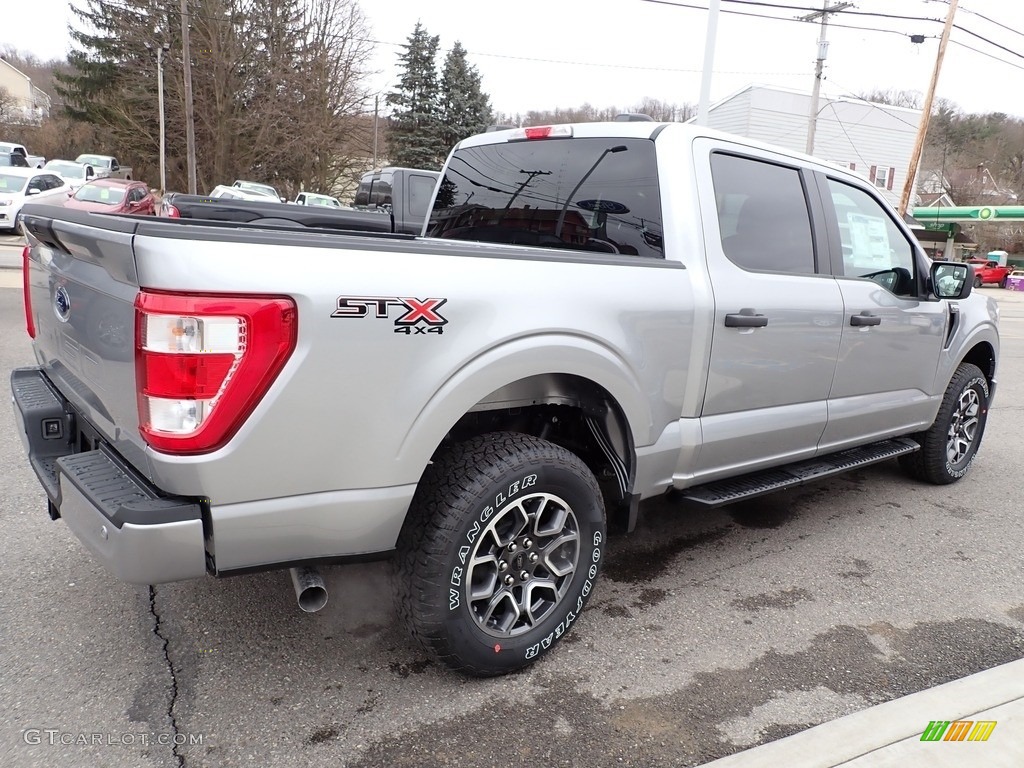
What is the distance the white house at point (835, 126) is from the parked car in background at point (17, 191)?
27112mm

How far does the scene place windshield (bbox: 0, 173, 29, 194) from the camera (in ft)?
64.4

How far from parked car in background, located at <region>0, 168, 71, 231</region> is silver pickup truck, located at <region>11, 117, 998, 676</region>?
19.2 metres

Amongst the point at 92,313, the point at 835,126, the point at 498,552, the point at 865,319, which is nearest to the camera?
the point at 92,313

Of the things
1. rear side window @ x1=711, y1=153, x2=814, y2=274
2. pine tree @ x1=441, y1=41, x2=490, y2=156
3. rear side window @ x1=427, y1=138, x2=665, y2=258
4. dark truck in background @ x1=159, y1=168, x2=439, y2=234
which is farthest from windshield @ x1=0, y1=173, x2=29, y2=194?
pine tree @ x1=441, y1=41, x2=490, y2=156

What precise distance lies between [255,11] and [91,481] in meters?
39.2

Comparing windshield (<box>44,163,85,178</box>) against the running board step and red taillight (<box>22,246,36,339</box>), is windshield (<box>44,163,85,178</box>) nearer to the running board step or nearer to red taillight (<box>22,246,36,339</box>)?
red taillight (<box>22,246,36,339</box>)

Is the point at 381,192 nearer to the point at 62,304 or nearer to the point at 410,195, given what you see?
the point at 410,195

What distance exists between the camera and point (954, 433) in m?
4.96

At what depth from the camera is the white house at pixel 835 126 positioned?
114ft

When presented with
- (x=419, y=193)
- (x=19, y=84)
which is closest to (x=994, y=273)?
(x=419, y=193)

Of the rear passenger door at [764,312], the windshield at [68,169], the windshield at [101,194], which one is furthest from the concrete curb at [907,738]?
the windshield at [68,169]

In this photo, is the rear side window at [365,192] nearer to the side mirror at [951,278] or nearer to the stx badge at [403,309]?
the side mirror at [951,278]

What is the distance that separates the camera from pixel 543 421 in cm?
309

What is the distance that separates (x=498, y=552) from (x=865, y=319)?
233cm
